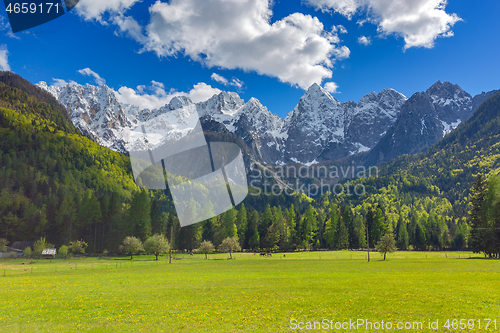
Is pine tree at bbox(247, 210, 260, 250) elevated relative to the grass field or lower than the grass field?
lower

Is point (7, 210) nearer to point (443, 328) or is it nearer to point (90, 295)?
point (90, 295)

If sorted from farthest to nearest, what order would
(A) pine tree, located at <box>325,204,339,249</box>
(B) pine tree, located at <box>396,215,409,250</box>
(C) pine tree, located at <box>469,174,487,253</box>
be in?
(B) pine tree, located at <box>396,215,409,250</box>
(A) pine tree, located at <box>325,204,339,249</box>
(C) pine tree, located at <box>469,174,487,253</box>

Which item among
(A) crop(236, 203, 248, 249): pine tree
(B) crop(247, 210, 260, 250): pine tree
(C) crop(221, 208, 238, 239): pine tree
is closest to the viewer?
(C) crop(221, 208, 238, 239): pine tree

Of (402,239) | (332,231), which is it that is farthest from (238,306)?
(402,239)

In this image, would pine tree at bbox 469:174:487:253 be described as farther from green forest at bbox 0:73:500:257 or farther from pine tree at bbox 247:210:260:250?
pine tree at bbox 247:210:260:250

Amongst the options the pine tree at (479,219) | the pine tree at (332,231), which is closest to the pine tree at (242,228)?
the pine tree at (332,231)

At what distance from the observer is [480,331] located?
36.9ft

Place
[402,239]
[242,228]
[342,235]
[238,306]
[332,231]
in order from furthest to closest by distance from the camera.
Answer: [242,228], [402,239], [332,231], [342,235], [238,306]

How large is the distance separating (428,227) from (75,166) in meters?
154

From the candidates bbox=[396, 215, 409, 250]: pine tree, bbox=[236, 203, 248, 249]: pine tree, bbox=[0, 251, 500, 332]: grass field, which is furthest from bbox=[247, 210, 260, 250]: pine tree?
bbox=[0, 251, 500, 332]: grass field

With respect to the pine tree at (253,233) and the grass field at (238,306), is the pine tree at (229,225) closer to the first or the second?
the pine tree at (253,233)

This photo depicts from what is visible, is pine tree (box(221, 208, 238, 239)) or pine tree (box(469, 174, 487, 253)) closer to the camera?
pine tree (box(469, 174, 487, 253))

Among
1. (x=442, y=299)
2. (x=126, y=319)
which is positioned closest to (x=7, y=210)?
(x=126, y=319)

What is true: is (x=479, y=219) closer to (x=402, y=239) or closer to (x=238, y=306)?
(x=402, y=239)
